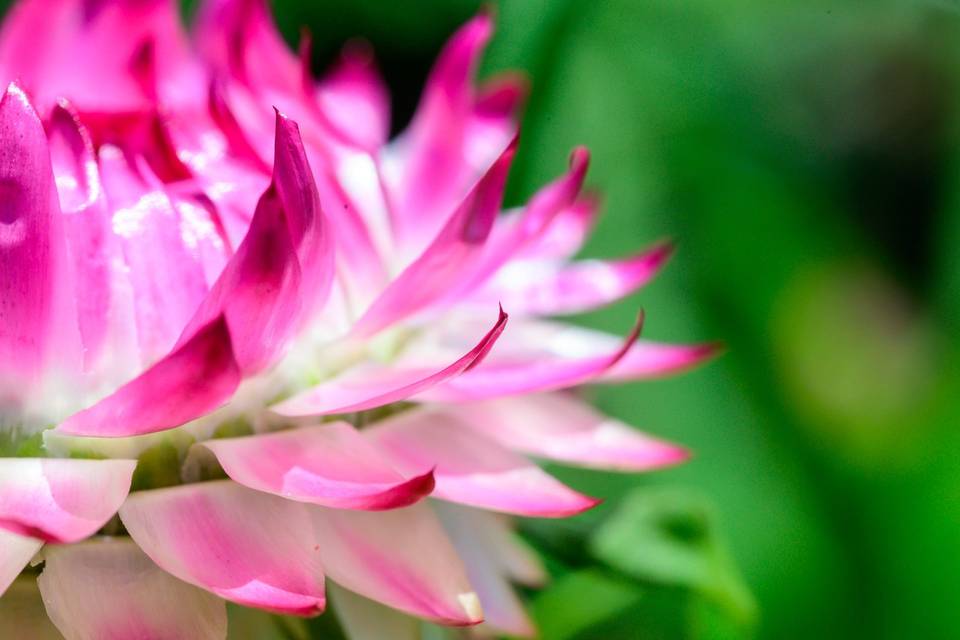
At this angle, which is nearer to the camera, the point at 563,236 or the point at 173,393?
the point at 173,393

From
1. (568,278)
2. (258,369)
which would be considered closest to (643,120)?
(568,278)

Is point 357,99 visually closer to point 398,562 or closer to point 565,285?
point 565,285

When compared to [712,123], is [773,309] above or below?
below

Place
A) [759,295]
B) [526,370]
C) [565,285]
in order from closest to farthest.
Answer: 1. [526,370]
2. [565,285]
3. [759,295]

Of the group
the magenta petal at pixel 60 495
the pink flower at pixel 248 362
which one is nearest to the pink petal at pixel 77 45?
the pink flower at pixel 248 362

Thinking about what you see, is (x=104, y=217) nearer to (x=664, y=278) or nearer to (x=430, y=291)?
(x=430, y=291)

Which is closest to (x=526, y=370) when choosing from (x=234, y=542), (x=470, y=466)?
(x=470, y=466)

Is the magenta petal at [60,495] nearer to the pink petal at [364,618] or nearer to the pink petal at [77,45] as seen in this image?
the pink petal at [364,618]
